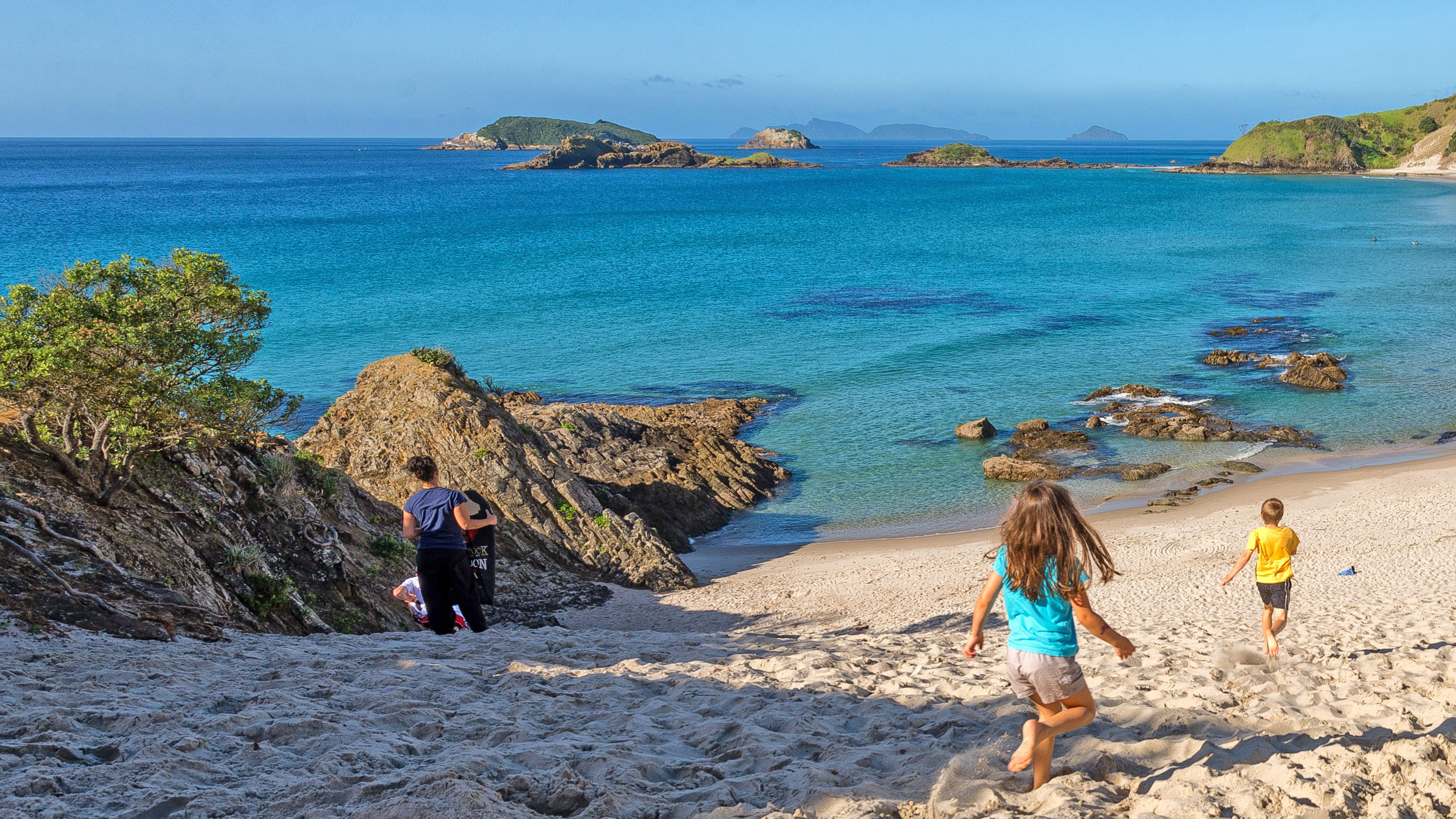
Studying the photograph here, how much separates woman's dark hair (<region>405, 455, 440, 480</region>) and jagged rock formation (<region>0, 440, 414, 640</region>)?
248 centimetres

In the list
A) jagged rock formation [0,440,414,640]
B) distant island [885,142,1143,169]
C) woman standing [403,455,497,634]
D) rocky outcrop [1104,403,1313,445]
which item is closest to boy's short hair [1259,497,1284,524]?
woman standing [403,455,497,634]

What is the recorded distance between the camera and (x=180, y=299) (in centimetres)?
970

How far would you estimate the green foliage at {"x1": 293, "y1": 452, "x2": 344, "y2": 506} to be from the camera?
12070 millimetres

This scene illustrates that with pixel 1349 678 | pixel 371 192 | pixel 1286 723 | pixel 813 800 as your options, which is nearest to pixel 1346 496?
pixel 1349 678

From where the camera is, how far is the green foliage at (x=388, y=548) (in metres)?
12.4

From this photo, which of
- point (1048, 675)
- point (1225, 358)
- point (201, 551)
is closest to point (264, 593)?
point (201, 551)

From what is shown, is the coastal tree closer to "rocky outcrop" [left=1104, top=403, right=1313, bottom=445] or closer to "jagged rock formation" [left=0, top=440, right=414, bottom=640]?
"jagged rock formation" [left=0, top=440, right=414, bottom=640]

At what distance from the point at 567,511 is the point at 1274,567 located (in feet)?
35.4

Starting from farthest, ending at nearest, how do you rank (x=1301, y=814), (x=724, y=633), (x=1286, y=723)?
(x=724, y=633), (x=1286, y=723), (x=1301, y=814)

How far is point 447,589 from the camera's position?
8.63 meters

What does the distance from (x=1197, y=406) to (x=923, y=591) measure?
1769 cm

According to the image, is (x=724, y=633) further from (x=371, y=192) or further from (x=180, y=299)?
(x=371, y=192)

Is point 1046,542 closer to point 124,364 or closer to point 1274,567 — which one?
point 1274,567

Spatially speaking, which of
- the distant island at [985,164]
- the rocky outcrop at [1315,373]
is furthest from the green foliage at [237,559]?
the distant island at [985,164]
